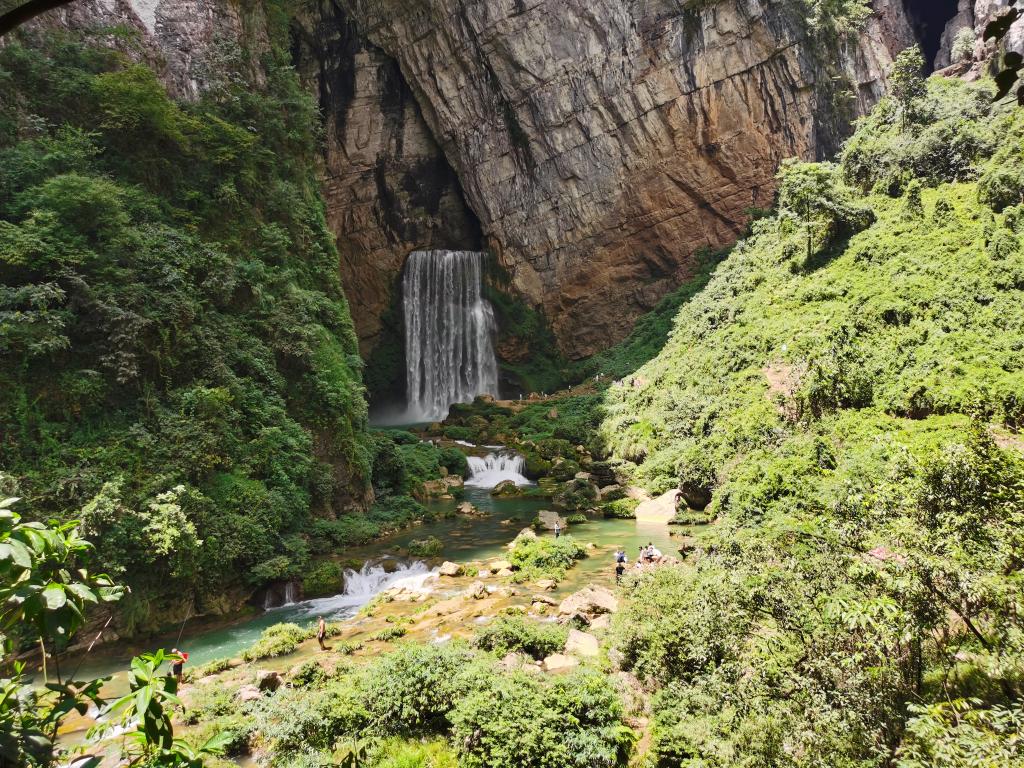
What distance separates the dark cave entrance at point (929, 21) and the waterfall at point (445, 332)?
40.8m

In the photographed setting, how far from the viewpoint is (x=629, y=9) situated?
32688mm

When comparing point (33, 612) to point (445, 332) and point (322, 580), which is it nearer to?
point (322, 580)

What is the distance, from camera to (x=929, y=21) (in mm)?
44250

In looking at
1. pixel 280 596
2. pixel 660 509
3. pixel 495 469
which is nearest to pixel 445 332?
pixel 495 469

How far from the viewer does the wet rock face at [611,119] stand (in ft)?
106

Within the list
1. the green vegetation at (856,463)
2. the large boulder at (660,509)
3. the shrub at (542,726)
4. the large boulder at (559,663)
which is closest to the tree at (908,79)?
the green vegetation at (856,463)

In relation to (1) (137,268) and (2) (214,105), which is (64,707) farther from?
(2) (214,105)

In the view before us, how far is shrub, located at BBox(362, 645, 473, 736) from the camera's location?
6.90 m

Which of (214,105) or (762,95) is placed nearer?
(214,105)

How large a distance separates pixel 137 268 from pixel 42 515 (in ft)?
21.4

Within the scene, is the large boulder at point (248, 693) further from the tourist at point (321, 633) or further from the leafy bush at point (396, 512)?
the leafy bush at point (396, 512)

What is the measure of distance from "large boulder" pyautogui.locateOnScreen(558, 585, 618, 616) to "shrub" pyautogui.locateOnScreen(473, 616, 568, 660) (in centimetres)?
113

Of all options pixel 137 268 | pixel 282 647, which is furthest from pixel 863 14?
pixel 282 647

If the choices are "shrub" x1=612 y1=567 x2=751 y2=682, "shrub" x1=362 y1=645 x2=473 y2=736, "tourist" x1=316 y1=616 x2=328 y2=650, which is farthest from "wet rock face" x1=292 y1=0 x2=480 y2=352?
"shrub" x1=612 y1=567 x2=751 y2=682
